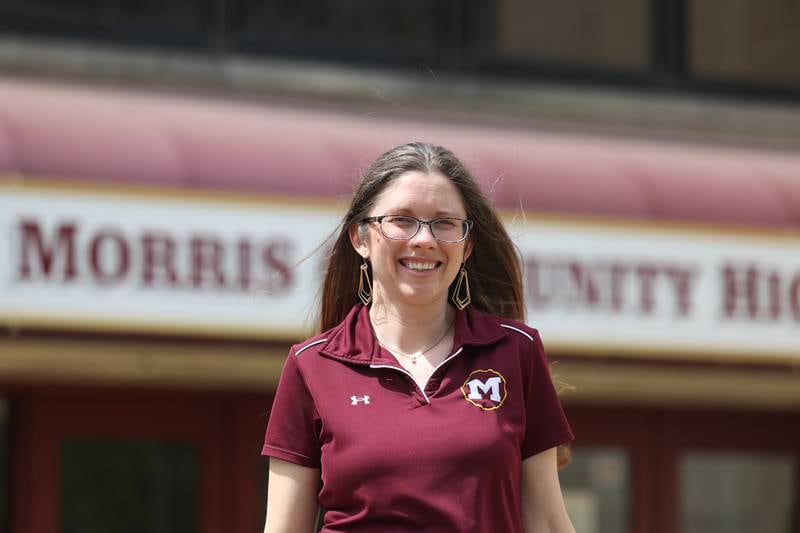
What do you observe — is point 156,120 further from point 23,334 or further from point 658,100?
point 658,100

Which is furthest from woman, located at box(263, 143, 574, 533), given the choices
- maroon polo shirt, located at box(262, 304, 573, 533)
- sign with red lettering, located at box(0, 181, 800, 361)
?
sign with red lettering, located at box(0, 181, 800, 361)

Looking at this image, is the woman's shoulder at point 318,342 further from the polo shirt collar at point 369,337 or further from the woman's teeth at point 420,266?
the woman's teeth at point 420,266

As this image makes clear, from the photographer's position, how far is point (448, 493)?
108 inches

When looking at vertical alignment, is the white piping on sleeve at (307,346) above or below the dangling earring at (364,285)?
below

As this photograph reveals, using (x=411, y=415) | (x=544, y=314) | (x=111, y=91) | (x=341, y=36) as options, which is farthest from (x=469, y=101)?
(x=411, y=415)

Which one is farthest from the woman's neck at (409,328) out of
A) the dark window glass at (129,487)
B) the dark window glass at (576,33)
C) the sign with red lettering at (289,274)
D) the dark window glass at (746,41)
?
the dark window glass at (746,41)

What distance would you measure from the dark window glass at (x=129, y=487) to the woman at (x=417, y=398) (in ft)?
18.7

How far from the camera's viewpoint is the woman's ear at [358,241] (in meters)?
3.08

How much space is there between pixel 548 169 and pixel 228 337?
2.14 metres

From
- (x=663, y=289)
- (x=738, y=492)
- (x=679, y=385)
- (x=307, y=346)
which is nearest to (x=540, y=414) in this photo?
(x=307, y=346)

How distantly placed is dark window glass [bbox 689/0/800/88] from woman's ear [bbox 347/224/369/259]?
7514 millimetres

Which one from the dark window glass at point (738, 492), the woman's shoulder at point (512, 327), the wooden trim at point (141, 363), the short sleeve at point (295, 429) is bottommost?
the dark window glass at point (738, 492)

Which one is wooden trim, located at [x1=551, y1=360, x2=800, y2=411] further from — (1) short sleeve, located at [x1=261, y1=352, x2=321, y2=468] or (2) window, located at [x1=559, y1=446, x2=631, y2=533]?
(1) short sleeve, located at [x1=261, y1=352, x2=321, y2=468]

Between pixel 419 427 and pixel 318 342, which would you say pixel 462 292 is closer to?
pixel 318 342
